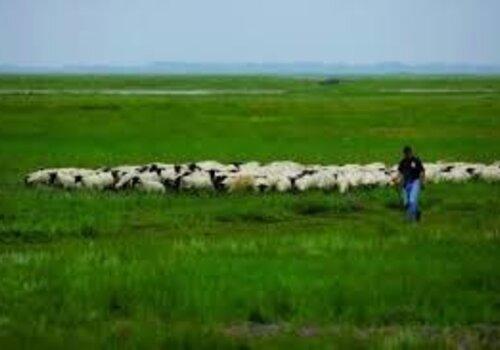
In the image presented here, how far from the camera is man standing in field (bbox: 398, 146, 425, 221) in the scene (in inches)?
945

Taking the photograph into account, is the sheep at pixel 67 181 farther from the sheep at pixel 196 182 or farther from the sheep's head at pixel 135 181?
the sheep at pixel 196 182

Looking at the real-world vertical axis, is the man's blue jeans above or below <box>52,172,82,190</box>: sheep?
above

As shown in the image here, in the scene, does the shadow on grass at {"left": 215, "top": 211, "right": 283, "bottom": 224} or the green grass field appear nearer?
the green grass field

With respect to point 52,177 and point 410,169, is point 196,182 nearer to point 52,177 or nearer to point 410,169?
point 52,177

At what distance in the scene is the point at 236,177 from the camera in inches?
1167

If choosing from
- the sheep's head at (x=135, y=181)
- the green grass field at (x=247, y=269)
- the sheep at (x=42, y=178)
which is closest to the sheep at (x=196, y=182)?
the green grass field at (x=247, y=269)

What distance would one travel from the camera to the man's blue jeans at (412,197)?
2395 cm

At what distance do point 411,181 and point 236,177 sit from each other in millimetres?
6839

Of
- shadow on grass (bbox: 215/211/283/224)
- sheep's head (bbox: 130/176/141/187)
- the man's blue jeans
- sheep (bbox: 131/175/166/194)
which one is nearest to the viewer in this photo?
the man's blue jeans

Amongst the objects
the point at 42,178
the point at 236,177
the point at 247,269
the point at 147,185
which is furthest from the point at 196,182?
the point at 247,269

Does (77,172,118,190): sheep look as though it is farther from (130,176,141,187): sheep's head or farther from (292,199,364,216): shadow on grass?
(292,199,364,216): shadow on grass

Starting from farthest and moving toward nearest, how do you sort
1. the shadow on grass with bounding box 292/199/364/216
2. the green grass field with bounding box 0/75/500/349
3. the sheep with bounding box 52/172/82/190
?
1. the sheep with bounding box 52/172/82/190
2. the shadow on grass with bounding box 292/199/364/216
3. the green grass field with bounding box 0/75/500/349

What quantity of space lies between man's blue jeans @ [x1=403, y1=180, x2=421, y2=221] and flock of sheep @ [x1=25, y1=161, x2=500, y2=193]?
14.2 feet

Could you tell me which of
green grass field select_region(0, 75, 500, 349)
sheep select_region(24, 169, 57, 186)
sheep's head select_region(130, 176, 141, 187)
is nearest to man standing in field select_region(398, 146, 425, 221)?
green grass field select_region(0, 75, 500, 349)
